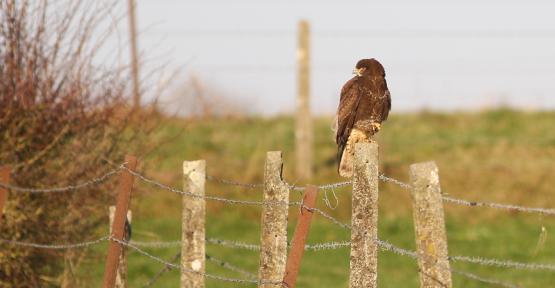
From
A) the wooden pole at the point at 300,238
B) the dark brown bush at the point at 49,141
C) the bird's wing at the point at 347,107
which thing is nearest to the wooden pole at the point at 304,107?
the dark brown bush at the point at 49,141

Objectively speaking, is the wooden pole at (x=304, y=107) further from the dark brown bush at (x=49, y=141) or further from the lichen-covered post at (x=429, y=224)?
the lichen-covered post at (x=429, y=224)

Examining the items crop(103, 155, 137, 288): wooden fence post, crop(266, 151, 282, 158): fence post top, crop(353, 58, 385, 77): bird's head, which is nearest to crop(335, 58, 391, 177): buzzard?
crop(353, 58, 385, 77): bird's head

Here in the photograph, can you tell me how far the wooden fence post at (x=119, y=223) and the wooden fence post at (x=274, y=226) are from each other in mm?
1578

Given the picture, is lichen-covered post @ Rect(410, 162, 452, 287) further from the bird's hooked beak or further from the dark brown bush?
the dark brown bush

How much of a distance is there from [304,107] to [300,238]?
1627cm

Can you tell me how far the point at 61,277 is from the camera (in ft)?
34.8

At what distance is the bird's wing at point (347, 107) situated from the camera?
633 cm

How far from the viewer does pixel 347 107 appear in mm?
6344

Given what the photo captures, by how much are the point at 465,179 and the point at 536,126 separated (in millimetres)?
6893

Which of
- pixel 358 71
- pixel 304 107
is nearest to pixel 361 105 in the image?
pixel 358 71

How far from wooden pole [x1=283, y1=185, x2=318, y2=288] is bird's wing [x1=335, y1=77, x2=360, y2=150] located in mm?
654

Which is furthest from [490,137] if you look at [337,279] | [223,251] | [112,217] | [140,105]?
[112,217]

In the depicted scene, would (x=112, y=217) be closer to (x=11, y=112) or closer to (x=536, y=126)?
(x=11, y=112)

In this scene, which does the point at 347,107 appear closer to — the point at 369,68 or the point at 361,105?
the point at 361,105
